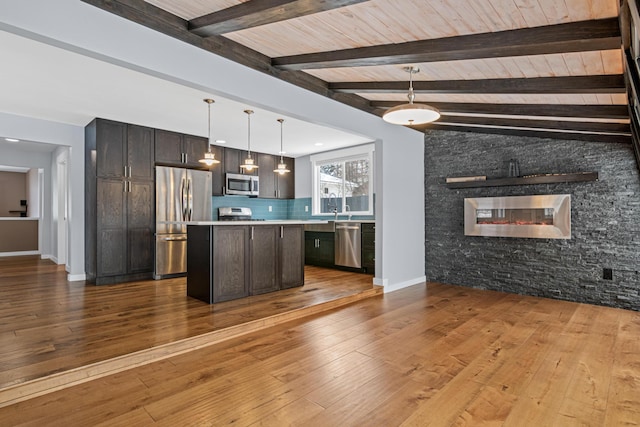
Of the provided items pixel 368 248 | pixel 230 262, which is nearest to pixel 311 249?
pixel 368 248

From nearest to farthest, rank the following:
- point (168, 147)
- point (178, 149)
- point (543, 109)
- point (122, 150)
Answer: point (543, 109), point (122, 150), point (168, 147), point (178, 149)

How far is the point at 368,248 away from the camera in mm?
5828

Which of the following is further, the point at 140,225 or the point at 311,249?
the point at 311,249

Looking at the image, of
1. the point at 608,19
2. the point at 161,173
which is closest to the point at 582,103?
the point at 608,19

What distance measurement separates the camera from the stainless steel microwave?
21.7 feet

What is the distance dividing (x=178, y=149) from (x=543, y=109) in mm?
5083

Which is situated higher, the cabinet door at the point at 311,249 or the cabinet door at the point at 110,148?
the cabinet door at the point at 110,148

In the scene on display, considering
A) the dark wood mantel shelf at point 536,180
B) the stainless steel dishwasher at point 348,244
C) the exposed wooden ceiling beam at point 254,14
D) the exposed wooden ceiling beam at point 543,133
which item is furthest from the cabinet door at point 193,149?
the dark wood mantel shelf at point 536,180

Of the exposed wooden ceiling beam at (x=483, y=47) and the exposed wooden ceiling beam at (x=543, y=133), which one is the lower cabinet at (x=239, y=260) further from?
the exposed wooden ceiling beam at (x=543, y=133)

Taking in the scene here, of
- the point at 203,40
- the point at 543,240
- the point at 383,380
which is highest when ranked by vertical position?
the point at 203,40

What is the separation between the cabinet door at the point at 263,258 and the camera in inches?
168

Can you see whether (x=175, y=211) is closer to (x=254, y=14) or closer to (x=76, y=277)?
(x=76, y=277)

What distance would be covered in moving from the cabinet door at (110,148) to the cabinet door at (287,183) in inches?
124

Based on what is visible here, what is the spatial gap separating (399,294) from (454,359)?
2.10 meters
